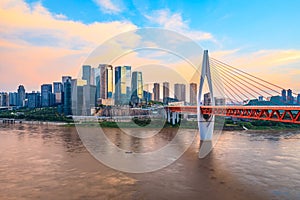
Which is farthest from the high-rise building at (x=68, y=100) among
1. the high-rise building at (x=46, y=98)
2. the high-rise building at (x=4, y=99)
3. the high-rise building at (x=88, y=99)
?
the high-rise building at (x=4, y=99)

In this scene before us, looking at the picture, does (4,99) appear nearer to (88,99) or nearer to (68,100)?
(68,100)

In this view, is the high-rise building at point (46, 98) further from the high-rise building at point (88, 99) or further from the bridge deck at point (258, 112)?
the bridge deck at point (258, 112)

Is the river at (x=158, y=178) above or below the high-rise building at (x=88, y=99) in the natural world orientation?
below

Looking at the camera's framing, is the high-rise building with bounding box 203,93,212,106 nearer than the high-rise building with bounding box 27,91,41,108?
Yes

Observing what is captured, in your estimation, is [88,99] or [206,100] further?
[88,99]

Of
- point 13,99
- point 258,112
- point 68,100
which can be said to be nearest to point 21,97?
point 13,99

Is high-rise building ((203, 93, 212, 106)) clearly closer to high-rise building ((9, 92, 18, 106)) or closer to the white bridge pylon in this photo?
the white bridge pylon

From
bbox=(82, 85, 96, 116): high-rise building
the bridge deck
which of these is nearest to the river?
the bridge deck

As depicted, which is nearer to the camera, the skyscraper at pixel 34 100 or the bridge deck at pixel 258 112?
the bridge deck at pixel 258 112

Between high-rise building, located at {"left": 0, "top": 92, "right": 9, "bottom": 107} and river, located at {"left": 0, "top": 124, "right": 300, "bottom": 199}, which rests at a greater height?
high-rise building, located at {"left": 0, "top": 92, "right": 9, "bottom": 107}
